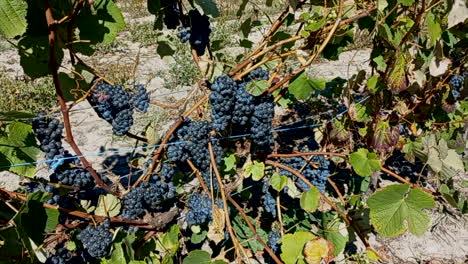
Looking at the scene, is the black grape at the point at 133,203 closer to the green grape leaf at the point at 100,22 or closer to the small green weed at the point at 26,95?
the green grape leaf at the point at 100,22

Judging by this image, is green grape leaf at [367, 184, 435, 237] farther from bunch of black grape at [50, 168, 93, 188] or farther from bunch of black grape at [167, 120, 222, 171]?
bunch of black grape at [50, 168, 93, 188]

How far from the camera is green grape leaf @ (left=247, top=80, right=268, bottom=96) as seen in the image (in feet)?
5.84

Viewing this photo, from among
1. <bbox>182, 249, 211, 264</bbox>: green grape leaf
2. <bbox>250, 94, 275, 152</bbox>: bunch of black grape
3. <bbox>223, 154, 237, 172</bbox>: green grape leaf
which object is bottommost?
<bbox>182, 249, 211, 264</bbox>: green grape leaf

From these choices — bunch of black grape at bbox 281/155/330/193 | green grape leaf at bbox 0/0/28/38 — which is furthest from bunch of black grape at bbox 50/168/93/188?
bunch of black grape at bbox 281/155/330/193

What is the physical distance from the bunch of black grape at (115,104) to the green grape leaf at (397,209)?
0.97 m

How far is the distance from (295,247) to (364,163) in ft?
1.69

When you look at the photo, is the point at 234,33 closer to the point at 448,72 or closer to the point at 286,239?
the point at 448,72

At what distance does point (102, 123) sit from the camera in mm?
4422

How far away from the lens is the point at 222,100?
177cm

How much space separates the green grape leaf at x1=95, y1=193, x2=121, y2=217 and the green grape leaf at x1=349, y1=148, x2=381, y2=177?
3.26 ft

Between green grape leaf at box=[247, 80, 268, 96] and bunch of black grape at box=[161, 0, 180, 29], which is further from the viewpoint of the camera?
bunch of black grape at box=[161, 0, 180, 29]

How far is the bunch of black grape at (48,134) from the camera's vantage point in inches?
64.5

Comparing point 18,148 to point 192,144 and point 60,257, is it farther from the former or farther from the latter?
point 192,144

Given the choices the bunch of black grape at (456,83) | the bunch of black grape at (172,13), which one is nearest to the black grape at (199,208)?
the bunch of black grape at (172,13)
